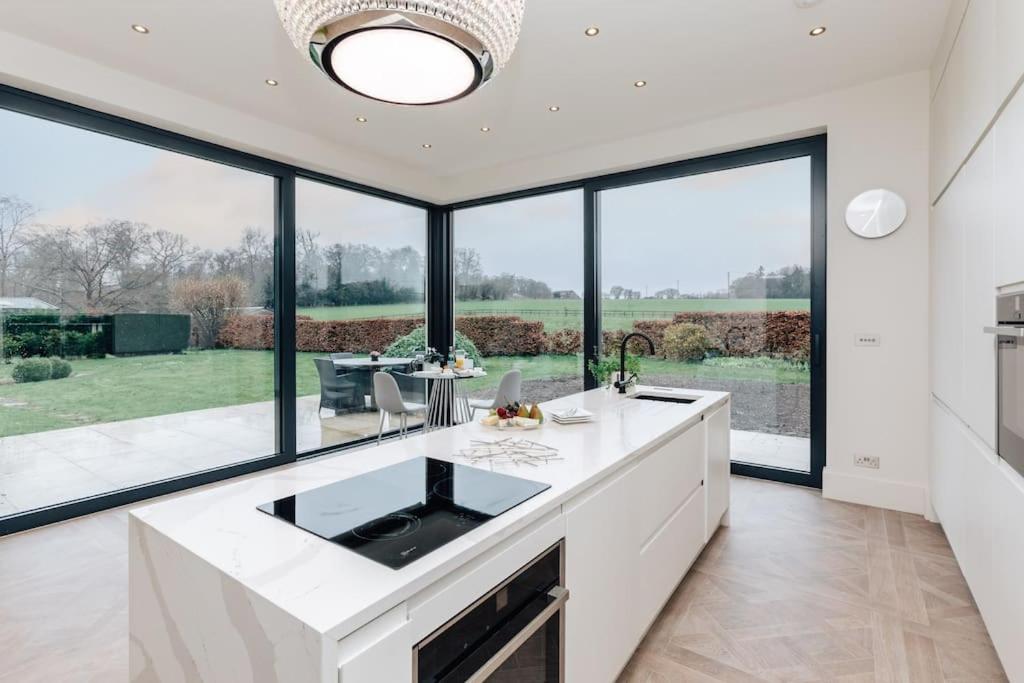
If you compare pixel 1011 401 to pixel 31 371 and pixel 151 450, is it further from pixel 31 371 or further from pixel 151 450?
pixel 31 371

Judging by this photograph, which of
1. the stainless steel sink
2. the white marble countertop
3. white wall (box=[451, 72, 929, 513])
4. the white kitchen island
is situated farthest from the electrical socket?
the white marble countertop

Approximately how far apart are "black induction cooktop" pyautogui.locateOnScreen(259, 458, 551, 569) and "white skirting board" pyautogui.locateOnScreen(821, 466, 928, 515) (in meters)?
3.33

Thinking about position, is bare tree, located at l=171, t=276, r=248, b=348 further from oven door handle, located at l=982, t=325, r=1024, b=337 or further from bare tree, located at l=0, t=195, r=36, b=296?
oven door handle, located at l=982, t=325, r=1024, b=337

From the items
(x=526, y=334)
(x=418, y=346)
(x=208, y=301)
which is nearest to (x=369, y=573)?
(x=208, y=301)

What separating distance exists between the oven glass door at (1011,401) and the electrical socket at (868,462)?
6.42ft

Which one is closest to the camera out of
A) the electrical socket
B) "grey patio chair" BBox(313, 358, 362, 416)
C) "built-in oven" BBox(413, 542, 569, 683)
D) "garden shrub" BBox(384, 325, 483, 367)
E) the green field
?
"built-in oven" BBox(413, 542, 569, 683)

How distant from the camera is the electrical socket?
11.7ft

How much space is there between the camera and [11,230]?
312 centimetres

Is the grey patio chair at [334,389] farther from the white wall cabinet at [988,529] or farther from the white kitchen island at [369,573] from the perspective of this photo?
the white wall cabinet at [988,529]

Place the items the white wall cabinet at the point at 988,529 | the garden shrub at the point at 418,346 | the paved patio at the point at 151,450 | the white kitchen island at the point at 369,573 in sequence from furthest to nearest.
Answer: the garden shrub at the point at 418,346, the paved patio at the point at 151,450, the white wall cabinet at the point at 988,529, the white kitchen island at the point at 369,573

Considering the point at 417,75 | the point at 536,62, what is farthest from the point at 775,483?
the point at 417,75

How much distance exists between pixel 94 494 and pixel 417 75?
12.2ft

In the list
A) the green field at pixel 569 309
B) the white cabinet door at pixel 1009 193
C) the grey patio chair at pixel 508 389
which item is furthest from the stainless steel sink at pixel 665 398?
the grey patio chair at pixel 508 389

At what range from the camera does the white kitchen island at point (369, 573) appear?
81 cm
